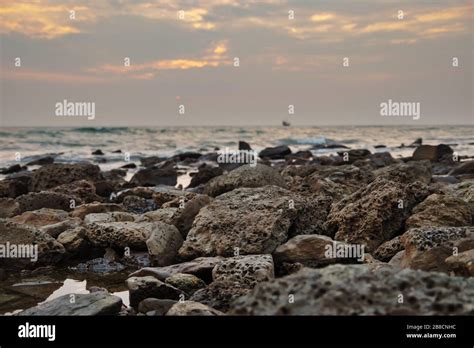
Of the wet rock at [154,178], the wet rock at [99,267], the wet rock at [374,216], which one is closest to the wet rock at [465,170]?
the wet rock at [154,178]

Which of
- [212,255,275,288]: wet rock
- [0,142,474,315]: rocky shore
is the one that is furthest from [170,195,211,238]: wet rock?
[212,255,275,288]: wet rock

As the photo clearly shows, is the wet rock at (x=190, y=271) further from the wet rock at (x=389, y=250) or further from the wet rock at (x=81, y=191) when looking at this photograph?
the wet rock at (x=81, y=191)

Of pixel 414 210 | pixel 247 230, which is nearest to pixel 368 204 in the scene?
pixel 414 210

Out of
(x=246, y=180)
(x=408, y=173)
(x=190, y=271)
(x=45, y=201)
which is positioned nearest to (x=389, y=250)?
(x=190, y=271)

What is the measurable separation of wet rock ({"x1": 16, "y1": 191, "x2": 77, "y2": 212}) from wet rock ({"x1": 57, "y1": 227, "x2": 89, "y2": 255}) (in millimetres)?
3359

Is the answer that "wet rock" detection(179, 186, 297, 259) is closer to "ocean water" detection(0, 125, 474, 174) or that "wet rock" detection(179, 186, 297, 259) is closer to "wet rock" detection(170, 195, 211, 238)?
"wet rock" detection(170, 195, 211, 238)

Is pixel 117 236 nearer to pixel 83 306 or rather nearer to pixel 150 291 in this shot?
pixel 150 291

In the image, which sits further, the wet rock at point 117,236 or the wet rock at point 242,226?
the wet rock at point 117,236

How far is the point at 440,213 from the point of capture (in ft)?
25.0

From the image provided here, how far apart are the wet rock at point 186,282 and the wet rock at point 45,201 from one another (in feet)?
20.2

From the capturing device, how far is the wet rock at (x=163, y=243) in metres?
7.59

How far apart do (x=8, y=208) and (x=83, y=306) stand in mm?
6720

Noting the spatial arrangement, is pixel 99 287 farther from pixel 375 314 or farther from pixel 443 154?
pixel 443 154
